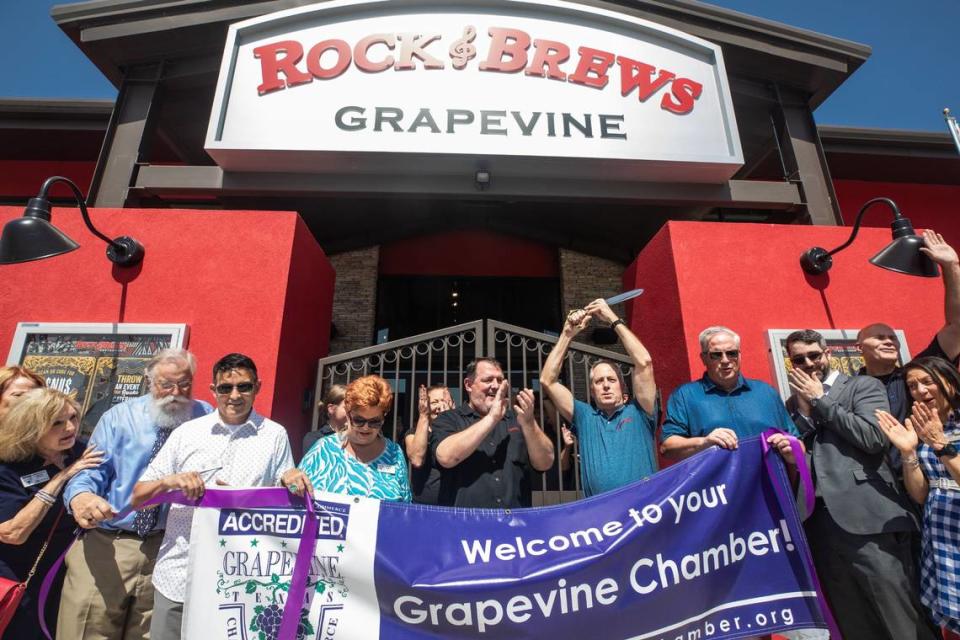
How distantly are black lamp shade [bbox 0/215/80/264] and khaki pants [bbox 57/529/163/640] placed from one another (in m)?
1.90

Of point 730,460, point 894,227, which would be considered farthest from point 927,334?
point 730,460

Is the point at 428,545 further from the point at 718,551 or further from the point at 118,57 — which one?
the point at 118,57

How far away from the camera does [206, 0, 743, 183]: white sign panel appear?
4.68 metres

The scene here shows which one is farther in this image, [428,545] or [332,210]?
[332,210]

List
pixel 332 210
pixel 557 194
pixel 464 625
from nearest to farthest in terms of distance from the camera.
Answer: pixel 464 625
pixel 557 194
pixel 332 210

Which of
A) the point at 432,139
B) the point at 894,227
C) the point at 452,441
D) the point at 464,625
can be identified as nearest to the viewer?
the point at 464,625

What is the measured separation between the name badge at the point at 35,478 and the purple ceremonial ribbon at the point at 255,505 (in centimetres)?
36

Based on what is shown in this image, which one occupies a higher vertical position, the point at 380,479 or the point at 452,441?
the point at 452,441

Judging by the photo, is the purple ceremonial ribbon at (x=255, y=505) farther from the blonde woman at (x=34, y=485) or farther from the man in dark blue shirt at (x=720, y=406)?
the man in dark blue shirt at (x=720, y=406)

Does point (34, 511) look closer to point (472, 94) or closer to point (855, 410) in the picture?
point (855, 410)

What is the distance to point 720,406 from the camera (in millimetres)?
2848

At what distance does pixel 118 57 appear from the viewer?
5.12 metres

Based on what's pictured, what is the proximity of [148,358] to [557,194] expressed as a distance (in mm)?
3781

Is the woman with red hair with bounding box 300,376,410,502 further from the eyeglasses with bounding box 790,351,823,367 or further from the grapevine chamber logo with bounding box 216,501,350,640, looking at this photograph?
the eyeglasses with bounding box 790,351,823,367
